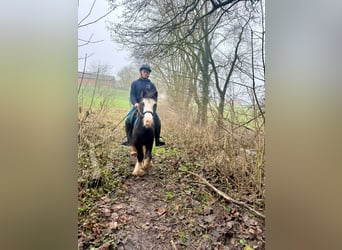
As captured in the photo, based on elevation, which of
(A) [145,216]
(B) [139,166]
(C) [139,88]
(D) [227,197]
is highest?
(C) [139,88]

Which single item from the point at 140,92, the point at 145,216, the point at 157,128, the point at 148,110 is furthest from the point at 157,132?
the point at 145,216

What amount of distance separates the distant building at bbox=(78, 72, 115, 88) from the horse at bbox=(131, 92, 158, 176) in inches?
7.4

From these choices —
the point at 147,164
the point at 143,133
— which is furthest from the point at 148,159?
the point at 143,133

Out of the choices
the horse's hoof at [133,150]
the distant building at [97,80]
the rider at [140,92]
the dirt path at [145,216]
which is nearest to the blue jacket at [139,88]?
the rider at [140,92]

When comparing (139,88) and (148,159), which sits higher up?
(139,88)

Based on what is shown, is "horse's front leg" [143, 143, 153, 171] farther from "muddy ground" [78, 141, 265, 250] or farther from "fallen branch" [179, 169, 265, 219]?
"fallen branch" [179, 169, 265, 219]

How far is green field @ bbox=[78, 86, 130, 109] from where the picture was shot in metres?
1.49

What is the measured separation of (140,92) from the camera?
1.52m

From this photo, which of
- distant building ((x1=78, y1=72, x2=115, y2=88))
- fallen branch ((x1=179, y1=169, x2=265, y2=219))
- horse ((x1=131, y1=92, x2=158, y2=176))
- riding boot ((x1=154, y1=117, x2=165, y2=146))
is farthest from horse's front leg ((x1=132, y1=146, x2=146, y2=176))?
distant building ((x1=78, y1=72, x2=115, y2=88))

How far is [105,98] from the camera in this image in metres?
1.51

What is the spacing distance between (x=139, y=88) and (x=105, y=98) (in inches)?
7.7

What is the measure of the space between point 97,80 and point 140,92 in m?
0.24

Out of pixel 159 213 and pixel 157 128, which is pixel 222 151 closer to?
pixel 157 128
